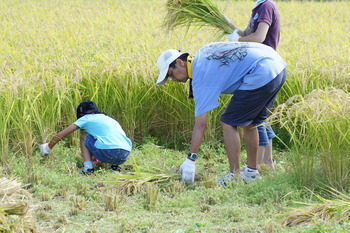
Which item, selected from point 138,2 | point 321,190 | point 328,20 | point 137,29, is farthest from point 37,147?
point 138,2

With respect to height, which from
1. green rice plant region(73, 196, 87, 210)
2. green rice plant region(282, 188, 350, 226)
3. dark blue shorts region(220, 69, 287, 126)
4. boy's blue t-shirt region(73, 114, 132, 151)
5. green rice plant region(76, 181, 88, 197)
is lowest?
green rice plant region(76, 181, 88, 197)

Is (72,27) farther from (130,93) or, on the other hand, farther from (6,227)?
(6,227)

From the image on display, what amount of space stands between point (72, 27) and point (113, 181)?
4.47m

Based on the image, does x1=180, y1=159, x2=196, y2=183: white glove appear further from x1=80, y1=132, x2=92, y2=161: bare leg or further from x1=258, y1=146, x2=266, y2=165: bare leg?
x1=80, y1=132, x2=92, y2=161: bare leg

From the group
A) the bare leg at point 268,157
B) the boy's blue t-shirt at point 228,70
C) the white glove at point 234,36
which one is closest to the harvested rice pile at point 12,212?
the boy's blue t-shirt at point 228,70

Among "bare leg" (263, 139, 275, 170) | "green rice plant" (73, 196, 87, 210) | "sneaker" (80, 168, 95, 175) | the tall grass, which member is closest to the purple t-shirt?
the tall grass

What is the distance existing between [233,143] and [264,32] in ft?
2.98

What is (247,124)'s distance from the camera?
13.8 feet

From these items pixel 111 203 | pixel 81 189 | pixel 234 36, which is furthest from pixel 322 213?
pixel 234 36

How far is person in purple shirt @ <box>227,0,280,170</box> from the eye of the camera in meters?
4.50

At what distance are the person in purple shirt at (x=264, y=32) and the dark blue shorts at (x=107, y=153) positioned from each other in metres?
1.05

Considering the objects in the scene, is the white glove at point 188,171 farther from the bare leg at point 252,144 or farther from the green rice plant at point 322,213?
the green rice plant at point 322,213

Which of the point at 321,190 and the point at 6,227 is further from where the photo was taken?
the point at 321,190

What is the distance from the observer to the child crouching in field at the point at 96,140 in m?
4.58
